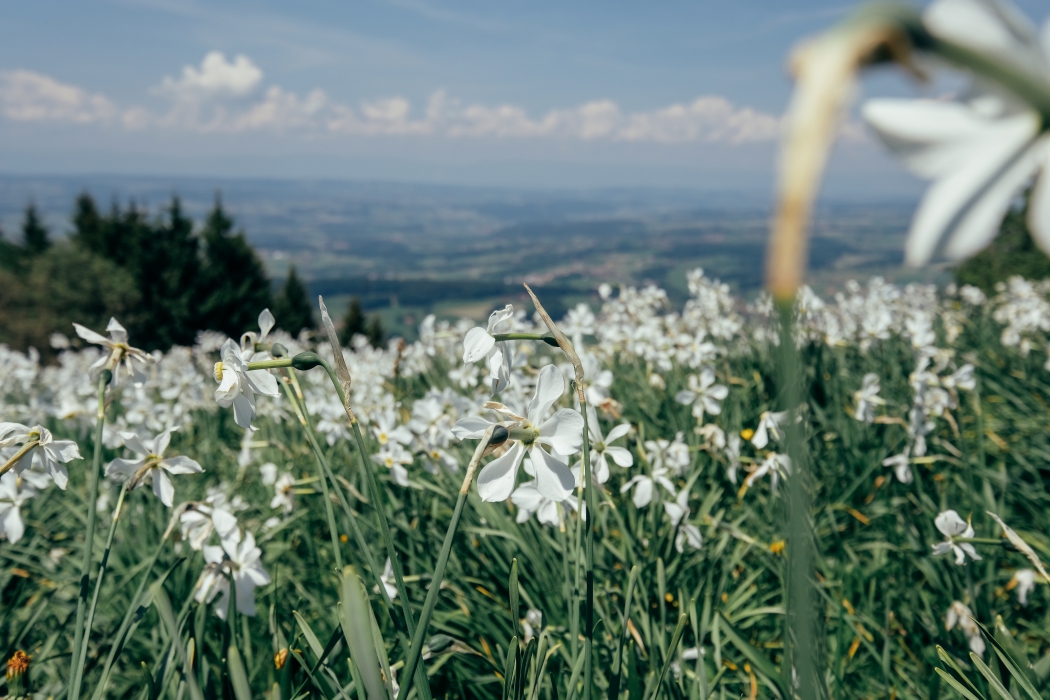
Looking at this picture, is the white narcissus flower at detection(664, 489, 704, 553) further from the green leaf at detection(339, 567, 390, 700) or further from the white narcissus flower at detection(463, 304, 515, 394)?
the green leaf at detection(339, 567, 390, 700)

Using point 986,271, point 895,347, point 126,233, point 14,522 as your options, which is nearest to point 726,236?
point 986,271

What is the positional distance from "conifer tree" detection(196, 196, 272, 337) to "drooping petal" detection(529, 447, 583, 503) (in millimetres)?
52225

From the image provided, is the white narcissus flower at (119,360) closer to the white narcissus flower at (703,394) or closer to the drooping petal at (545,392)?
the drooping petal at (545,392)

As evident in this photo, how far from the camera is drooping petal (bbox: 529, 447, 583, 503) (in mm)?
1146

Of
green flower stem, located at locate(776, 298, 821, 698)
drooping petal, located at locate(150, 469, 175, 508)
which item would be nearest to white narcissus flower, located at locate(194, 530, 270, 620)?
drooping petal, located at locate(150, 469, 175, 508)

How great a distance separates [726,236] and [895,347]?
72.8 m

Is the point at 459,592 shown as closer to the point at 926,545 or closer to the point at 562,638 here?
the point at 562,638

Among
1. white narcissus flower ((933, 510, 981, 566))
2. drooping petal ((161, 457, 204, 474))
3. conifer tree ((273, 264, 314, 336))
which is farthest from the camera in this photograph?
conifer tree ((273, 264, 314, 336))

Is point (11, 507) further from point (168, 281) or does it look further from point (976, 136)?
point (168, 281)

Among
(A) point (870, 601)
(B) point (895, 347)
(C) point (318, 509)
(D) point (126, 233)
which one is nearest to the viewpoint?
(A) point (870, 601)

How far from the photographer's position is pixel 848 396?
14.7 feet

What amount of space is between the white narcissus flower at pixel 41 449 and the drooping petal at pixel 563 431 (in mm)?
1120

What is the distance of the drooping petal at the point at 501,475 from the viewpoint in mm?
1096

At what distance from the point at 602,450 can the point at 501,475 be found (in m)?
0.63
